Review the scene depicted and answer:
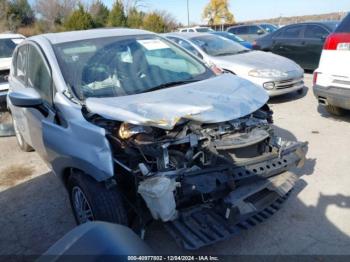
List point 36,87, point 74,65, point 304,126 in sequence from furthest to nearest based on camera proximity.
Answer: point 304,126 < point 36,87 < point 74,65

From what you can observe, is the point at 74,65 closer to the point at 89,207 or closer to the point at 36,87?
the point at 36,87

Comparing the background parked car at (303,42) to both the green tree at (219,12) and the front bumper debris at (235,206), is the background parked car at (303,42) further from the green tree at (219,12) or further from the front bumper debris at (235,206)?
the green tree at (219,12)

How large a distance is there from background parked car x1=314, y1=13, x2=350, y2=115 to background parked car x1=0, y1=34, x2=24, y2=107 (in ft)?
21.0

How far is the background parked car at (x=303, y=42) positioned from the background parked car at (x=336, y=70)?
483 cm

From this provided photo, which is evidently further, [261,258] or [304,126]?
[304,126]

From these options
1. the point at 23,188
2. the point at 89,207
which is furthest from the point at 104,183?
the point at 23,188

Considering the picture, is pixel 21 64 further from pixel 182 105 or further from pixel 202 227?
pixel 202 227

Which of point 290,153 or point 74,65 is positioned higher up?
point 74,65

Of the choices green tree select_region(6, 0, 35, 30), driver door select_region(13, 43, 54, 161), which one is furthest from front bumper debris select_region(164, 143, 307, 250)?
green tree select_region(6, 0, 35, 30)

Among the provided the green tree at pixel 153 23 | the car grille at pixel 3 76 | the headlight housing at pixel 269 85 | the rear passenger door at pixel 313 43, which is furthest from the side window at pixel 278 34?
the green tree at pixel 153 23

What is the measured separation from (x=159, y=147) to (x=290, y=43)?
29.3ft

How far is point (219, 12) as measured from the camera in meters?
58.2

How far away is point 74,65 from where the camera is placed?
340cm

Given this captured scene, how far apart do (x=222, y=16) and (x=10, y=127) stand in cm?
5638
